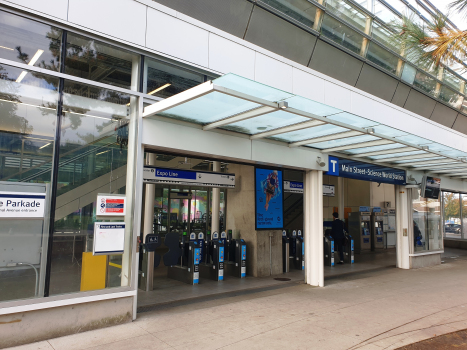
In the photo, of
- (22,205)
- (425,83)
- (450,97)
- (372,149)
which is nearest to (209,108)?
(22,205)

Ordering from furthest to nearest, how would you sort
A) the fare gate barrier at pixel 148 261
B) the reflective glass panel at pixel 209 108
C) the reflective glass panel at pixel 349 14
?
the reflective glass panel at pixel 349 14, the fare gate barrier at pixel 148 261, the reflective glass panel at pixel 209 108

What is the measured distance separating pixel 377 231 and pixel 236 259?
1152 centimetres

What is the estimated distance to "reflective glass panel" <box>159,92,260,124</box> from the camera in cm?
532

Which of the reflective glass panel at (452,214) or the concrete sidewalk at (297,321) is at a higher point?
the reflective glass panel at (452,214)

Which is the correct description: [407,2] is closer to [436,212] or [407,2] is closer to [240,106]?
[436,212]

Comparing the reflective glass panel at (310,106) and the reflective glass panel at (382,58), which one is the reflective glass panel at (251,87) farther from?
the reflective glass panel at (382,58)

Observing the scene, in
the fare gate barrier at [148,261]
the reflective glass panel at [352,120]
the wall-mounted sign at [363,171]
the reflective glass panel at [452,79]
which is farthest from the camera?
the reflective glass panel at [452,79]

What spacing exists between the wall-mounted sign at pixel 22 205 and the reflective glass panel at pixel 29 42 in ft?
5.97

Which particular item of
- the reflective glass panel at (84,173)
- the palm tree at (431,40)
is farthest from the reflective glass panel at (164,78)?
the palm tree at (431,40)

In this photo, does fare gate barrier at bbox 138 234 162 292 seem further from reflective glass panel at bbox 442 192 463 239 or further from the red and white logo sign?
reflective glass panel at bbox 442 192 463 239

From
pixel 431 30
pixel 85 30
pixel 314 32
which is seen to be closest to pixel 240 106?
pixel 85 30

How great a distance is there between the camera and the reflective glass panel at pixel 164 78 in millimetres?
6293

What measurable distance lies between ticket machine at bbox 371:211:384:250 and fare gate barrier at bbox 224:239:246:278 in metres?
10.9

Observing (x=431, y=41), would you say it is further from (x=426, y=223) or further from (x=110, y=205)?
(x=426, y=223)
